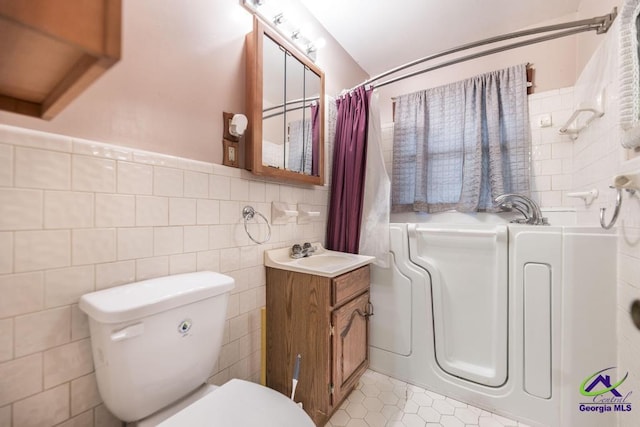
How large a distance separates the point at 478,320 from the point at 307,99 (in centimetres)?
169

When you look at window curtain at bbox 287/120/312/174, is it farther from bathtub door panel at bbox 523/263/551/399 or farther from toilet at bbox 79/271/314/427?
bathtub door panel at bbox 523/263/551/399

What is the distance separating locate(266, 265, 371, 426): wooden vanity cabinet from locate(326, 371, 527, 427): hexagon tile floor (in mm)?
121

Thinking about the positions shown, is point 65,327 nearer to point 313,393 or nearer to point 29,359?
point 29,359

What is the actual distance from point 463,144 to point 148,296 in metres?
2.20

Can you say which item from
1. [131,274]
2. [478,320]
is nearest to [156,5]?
[131,274]

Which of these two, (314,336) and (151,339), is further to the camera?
(314,336)

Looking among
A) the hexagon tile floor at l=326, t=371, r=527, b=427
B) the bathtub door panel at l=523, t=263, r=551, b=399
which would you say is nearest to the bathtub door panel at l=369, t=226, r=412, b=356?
the hexagon tile floor at l=326, t=371, r=527, b=427

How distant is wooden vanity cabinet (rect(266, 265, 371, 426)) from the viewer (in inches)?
46.5

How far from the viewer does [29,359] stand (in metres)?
0.67

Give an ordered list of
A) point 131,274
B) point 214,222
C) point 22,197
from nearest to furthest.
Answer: point 22,197, point 131,274, point 214,222

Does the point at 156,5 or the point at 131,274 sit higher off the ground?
the point at 156,5

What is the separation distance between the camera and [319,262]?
1509 millimetres

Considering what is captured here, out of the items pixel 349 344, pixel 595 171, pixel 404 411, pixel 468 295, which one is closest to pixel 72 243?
pixel 349 344

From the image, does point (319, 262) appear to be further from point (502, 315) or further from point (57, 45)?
point (57, 45)
